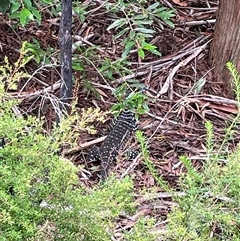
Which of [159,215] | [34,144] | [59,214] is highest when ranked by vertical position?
[34,144]

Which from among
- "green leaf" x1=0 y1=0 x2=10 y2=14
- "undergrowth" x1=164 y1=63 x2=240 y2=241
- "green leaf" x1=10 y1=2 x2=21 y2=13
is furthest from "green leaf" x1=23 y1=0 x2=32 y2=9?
"undergrowth" x1=164 y1=63 x2=240 y2=241

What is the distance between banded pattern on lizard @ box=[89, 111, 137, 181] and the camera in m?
2.99

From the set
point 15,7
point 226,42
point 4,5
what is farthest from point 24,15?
point 226,42

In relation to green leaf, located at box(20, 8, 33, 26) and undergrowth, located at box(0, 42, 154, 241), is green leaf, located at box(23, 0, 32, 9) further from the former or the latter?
undergrowth, located at box(0, 42, 154, 241)

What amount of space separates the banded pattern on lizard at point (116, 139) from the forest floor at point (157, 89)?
0.06 meters

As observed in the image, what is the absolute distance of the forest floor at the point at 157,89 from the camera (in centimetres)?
304

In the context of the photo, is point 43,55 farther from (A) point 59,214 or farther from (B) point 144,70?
(A) point 59,214

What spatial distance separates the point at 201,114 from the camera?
3.34 metres

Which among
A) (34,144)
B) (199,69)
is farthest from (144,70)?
(34,144)

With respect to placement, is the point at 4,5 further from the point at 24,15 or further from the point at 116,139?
the point at 116,139

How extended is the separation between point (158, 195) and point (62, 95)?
2.22ft

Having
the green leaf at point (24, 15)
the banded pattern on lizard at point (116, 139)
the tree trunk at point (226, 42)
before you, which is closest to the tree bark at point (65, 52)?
the green leaf at point (24, 15)

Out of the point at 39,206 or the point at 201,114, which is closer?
the point at 39,206

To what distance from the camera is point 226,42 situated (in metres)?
3.44
